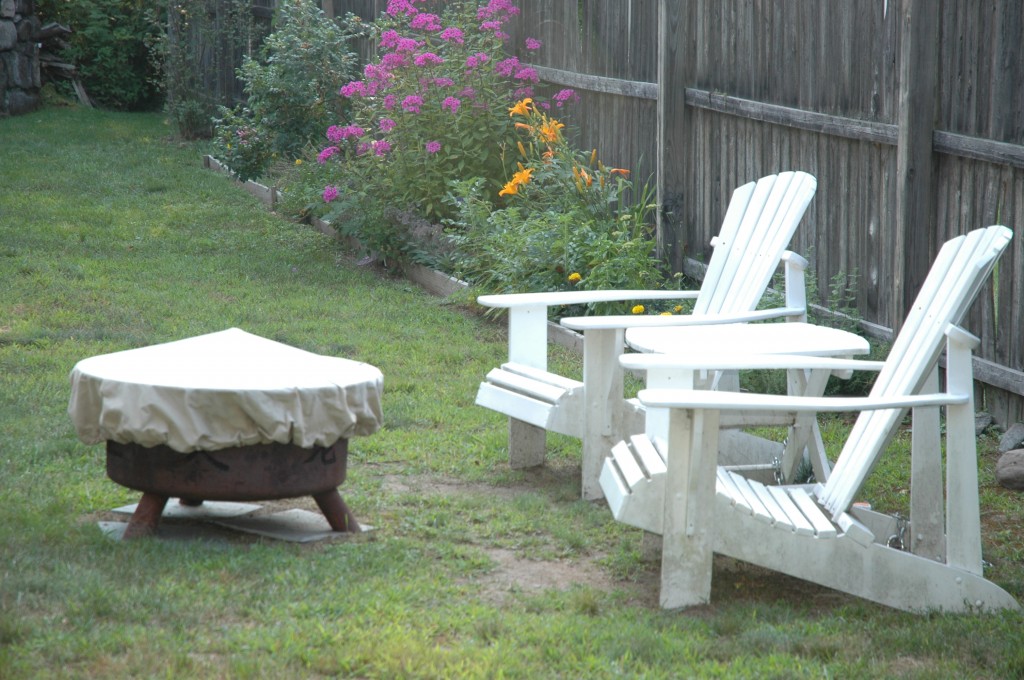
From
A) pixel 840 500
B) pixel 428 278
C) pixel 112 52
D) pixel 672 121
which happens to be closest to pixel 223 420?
pixel 840 500

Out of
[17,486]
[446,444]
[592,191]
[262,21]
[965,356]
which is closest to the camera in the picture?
[965,356]

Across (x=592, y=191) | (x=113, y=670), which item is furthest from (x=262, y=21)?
(x=113, y=670)

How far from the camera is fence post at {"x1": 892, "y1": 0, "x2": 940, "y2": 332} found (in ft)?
17.0

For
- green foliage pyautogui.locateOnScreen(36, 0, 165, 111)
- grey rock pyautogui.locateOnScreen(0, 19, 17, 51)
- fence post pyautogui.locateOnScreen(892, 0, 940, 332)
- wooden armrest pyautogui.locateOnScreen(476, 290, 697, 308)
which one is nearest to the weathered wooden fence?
fence post pyautogui.locateOnScreen(892, 0, 940, 332)

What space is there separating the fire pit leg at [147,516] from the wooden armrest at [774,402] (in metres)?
1.60

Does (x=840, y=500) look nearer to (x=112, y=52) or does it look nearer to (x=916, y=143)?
(x=916, y=143)

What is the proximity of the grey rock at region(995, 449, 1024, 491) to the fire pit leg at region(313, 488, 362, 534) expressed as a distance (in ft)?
8.03

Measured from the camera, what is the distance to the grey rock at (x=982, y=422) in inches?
203

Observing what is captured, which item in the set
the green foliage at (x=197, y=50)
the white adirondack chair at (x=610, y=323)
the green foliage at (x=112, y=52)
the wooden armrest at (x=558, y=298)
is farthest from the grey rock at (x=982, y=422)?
the green foliage at (x=112, y=52)

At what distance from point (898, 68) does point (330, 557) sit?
3.39m

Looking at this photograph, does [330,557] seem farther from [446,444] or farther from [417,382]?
[417,382]

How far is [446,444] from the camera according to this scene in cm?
512

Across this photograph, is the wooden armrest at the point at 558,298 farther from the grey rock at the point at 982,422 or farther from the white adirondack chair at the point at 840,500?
the grey rock at the point at 982,422

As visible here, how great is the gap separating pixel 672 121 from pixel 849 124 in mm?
1804
